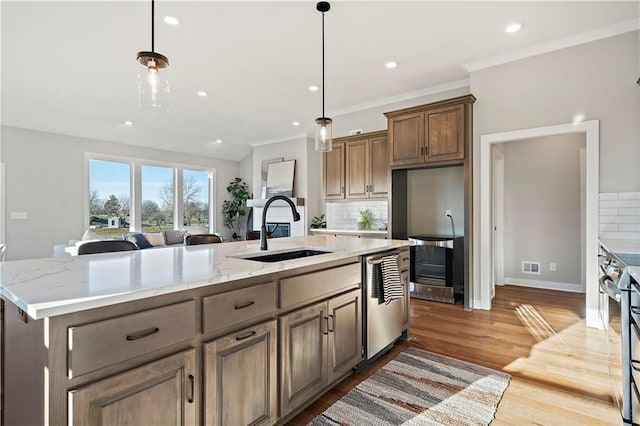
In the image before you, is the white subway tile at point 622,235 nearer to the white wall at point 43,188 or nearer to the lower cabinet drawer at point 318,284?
the lower cabinet drawer at point 318,284

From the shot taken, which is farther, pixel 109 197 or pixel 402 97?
pixel 109 197

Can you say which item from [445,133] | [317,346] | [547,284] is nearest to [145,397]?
[317,346]

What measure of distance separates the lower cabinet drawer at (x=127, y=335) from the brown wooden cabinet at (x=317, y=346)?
0.54 m

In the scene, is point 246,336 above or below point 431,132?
below

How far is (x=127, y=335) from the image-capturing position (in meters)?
1.08

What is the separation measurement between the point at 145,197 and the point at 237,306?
23.8 ft

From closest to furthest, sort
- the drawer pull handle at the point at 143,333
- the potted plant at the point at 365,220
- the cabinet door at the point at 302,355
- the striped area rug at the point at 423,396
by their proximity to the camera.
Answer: the drawer pull handle at the point at 143,333 → the cabinet door at the point at 302,355 → the striped area rug at the point at 423,396 → the potted plant at the point at 365,220

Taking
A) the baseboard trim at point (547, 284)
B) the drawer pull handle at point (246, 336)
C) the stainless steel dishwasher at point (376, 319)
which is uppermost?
the drawer pull handle at point (246, 336)

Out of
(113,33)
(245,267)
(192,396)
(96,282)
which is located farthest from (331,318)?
(113,33)

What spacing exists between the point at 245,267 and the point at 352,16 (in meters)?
2.67

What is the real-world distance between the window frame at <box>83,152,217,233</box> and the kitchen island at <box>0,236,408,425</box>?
20.1 ft

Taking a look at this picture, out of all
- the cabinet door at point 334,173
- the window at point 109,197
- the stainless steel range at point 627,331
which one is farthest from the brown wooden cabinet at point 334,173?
the window at point 109,197

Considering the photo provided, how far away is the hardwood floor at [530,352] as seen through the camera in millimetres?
1872

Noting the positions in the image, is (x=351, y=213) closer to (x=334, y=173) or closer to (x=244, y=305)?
(x=334, y=173)
